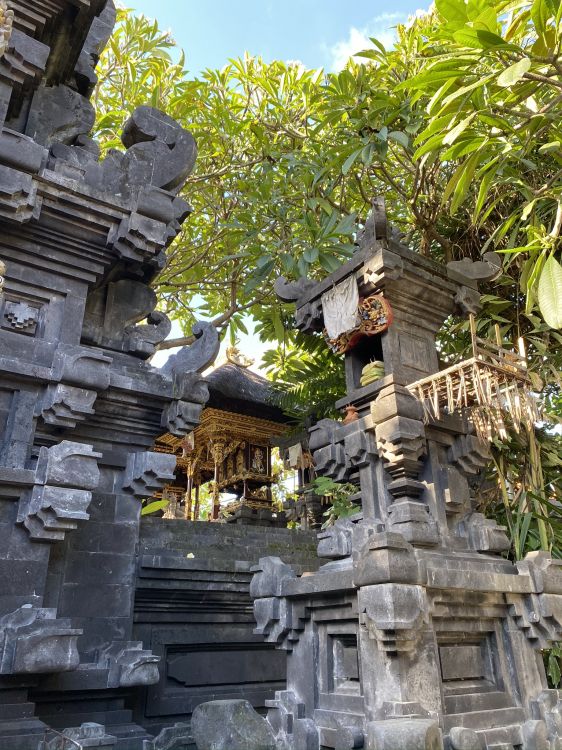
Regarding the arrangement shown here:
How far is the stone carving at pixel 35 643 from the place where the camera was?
14.4 ft

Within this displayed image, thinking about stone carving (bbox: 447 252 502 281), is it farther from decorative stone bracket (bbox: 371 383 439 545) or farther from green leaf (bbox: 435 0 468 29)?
green leaf (bbox: 435 0 468 29)

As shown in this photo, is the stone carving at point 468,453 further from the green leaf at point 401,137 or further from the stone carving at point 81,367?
the green leaf at point 401,137

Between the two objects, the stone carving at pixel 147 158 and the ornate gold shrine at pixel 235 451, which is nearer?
the stone carving at pixel 147 158

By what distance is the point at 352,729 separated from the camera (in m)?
4.24

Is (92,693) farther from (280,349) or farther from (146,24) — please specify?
(146,24)

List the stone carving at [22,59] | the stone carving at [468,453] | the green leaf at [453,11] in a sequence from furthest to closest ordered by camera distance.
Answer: the stone carving at [22,59]
the stone carving at [468,453]
the green leaf at [453,11]

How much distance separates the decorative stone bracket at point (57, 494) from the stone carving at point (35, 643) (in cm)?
63

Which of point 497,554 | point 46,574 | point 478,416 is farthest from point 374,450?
point 46,574

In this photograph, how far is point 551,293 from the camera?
3883 millimetres

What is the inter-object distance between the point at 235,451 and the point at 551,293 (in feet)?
53.0

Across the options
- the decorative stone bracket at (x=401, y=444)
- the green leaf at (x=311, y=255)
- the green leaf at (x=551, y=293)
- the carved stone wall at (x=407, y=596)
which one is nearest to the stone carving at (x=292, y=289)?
the carved stone wall at (x=407, y=596)

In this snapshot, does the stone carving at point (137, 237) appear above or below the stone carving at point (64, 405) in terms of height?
above

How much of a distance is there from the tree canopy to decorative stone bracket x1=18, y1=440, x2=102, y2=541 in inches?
146

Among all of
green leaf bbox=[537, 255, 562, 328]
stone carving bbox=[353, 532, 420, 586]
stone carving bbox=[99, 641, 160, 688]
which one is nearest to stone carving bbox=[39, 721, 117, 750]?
stone carving bbox=[99, 641, 160, 688]
